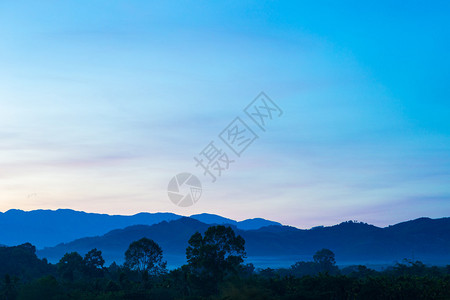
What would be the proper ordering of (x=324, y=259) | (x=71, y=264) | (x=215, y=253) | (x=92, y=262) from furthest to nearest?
(x=324, y=259) → (x=92, y=262) → (x=71, y=264) → (x=215, y=253)

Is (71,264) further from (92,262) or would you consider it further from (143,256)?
(143,256)

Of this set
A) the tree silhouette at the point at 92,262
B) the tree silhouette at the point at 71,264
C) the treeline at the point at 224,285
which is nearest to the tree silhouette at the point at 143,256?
the tree silhouette at the point at 92,262

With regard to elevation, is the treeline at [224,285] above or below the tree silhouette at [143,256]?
below

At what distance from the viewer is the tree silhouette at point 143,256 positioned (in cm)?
8438

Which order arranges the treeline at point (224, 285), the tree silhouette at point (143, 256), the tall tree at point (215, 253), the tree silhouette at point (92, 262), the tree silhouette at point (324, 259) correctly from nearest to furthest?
the treeline at point (224, 285)
the tall tree at point (215, 253)
the tree silhouette at point (143, 256)
the tree silhouette at point (92, 262)
the tree silhouette at point (324, 259)

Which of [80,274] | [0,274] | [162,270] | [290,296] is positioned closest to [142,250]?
[162,270]

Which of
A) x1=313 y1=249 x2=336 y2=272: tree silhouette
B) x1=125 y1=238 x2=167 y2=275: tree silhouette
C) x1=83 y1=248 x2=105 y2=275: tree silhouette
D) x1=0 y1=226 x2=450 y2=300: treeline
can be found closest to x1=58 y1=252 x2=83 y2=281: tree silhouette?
x1=83 y1=248 x2=105 y2=275: tree silhouette

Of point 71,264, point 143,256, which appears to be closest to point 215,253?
Result: point 143,256

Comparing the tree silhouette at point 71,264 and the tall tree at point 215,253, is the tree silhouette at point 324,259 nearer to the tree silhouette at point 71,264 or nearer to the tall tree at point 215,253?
the tree silhouette at point 71,264

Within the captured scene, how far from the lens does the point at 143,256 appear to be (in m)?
85.2

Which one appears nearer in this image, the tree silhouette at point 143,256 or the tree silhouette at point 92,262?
the tree silhouette at point 143,256

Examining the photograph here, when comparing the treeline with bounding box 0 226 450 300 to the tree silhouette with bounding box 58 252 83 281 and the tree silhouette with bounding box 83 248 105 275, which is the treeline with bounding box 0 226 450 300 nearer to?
the tree silhouette with bounding box 83 248 105 275

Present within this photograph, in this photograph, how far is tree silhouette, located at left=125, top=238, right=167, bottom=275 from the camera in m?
84.4

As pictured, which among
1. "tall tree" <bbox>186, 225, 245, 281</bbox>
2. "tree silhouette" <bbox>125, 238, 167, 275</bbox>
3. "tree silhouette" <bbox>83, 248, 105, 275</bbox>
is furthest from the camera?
"tree silhouette" <bbox>83, 248, 105, 275</bbox>
